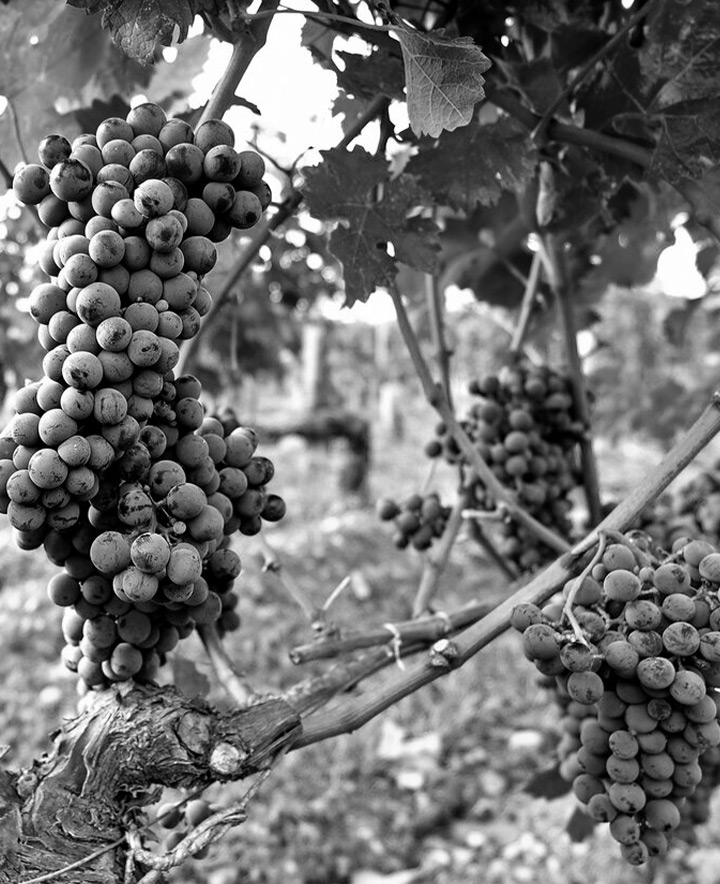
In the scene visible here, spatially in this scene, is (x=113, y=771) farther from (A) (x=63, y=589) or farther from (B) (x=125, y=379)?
(B) (x=125, y=379)

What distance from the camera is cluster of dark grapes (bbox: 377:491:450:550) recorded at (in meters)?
1.44

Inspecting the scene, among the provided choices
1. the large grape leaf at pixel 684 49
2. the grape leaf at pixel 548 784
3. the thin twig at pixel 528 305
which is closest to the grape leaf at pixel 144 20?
the large grape leaf at pixel 684 49

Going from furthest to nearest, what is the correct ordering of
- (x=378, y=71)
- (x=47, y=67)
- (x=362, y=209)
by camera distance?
(x=47, y=67) < (x=362, y=209) < (x=378, y=71)

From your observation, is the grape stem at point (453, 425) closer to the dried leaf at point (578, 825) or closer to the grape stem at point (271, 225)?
the grape stem at point (271, 225)

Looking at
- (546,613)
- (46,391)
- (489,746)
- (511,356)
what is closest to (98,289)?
(46,391)

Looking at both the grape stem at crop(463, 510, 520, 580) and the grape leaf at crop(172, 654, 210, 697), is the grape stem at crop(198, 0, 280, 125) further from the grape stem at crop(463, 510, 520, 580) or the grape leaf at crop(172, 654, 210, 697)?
the grape stem at crop(463, 510, 520, 580)

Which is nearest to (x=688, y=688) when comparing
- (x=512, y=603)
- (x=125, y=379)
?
(x=512, y=603)

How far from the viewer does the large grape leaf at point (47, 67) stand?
1119 millimetres

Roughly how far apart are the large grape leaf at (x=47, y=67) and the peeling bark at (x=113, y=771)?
0.76m

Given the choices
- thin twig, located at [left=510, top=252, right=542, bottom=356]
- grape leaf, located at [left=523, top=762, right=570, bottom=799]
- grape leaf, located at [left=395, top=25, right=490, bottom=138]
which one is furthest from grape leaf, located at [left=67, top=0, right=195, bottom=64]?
grape leaf, located at [left=523, top=762, right=570, bottom=799]

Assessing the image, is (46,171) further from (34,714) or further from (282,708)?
(34,714)

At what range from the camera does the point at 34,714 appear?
3.80 meters

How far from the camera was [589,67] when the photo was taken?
1073mm

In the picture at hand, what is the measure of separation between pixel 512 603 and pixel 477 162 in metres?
0.57
